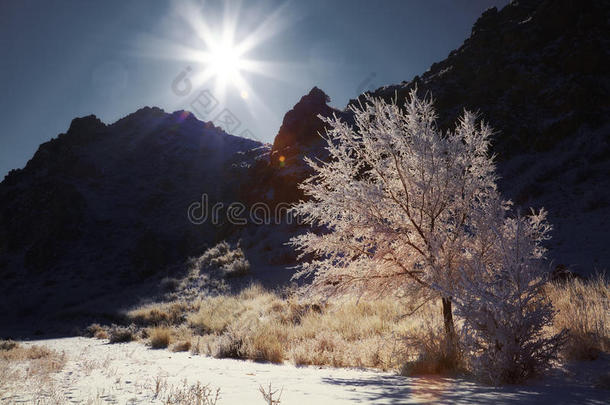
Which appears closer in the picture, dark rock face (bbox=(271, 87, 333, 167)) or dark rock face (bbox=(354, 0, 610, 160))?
dark rock face (bbox=(354, 0, 610, 160))

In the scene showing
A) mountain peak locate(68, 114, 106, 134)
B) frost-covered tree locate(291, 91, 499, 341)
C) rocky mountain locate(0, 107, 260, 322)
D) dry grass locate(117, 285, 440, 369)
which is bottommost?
dry grass locate(117, 285, 440, 369)

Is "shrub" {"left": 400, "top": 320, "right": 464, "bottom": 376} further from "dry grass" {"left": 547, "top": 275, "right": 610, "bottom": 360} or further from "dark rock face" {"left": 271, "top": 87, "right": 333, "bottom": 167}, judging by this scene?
"dark rock face" {"left": 271, "top": 87, "right": 333, "bottom": 167}

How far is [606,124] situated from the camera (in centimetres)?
1995

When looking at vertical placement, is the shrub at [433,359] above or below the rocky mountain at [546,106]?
below

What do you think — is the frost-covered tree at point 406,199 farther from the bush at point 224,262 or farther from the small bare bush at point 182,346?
the bush at point 224,262

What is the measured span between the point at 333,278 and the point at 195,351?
4938 millimetres

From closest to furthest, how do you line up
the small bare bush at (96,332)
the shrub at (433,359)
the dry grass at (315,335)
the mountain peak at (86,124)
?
the shrub at (433,359) < the dry grass at (315,335) < the small bare bush at (96,332) < the mountain peak at (86,124)

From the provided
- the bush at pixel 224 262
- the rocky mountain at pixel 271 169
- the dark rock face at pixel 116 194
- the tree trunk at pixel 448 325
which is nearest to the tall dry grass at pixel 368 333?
the tree trunk at pixel 448 325

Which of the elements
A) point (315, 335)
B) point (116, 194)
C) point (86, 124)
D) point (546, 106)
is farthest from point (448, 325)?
point (86, 124)

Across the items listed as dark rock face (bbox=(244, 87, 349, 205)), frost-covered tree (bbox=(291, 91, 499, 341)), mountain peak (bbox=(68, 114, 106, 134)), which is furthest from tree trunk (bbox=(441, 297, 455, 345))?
mountain peak (bbox=(68, 114, 106, 134))

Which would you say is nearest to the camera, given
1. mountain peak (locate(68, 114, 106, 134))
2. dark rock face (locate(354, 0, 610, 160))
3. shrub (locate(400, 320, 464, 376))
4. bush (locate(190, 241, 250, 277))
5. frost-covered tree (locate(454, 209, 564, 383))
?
frost-covered tree (locate(454, 209, 564, 383))

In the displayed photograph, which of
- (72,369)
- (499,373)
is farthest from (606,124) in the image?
(72,369)

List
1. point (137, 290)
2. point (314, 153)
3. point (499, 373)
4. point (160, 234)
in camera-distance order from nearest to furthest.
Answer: point (499, 373) < point (137, 290) < point (314, 153) < point (160, 234)

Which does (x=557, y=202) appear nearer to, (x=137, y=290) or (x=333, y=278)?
(x=333, y=278)
